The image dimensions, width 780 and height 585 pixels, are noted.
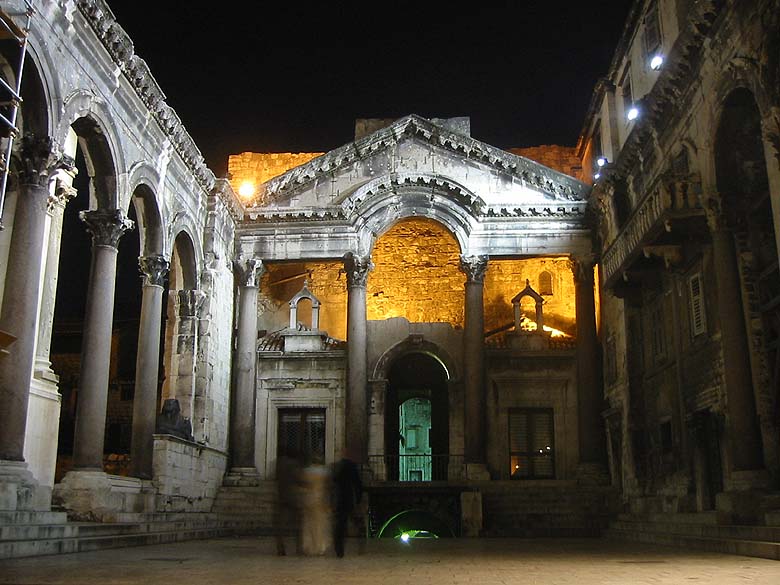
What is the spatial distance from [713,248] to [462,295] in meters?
14.2

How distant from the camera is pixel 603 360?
72.0 feet

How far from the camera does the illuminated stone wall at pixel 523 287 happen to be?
27.2 meters

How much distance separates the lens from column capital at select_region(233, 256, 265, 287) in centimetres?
2250

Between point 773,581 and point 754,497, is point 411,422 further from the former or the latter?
point 773,581

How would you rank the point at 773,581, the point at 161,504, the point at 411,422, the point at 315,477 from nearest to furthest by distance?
the point at 773,581 < the point at 315,477 < the point at 161,504 < the point at 411,422

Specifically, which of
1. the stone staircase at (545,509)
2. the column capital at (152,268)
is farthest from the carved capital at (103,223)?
the stone staircase at (545,509)

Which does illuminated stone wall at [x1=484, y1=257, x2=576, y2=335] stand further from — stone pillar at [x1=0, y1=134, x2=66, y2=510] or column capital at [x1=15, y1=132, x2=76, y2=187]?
stone pillar at [x1=0, y1=134, x2=66, y2=510]

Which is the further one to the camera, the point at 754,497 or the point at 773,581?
the point at 754,497

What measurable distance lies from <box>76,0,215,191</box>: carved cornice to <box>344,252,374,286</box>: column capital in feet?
14.4

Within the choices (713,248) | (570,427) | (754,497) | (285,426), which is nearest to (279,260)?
(285,426)

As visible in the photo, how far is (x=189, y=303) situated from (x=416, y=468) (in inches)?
388

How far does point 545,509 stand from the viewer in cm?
1928

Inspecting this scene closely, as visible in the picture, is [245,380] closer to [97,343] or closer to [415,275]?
[97,343]

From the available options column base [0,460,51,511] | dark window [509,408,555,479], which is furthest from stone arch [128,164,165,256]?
dark window [509,408,555,479]
